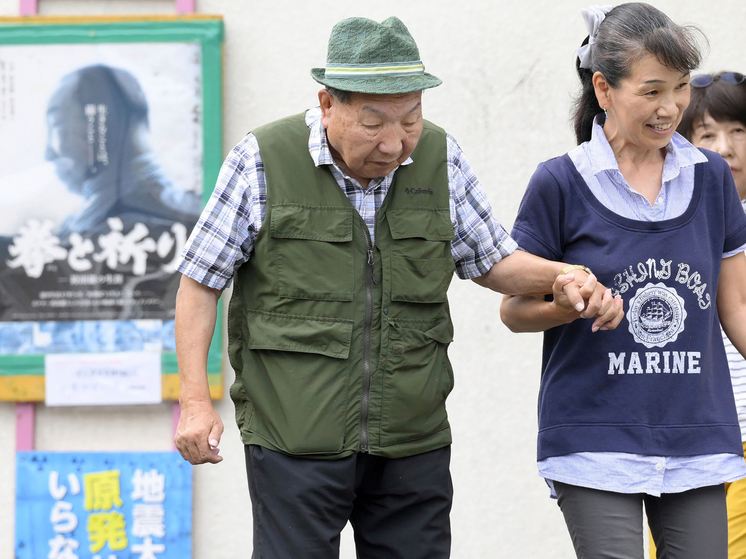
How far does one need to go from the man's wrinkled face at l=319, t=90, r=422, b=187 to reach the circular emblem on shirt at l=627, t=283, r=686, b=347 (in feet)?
2.16

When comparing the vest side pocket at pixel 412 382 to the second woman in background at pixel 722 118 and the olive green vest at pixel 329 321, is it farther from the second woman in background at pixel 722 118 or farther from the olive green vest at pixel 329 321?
the second woman in background at pixel 722 118

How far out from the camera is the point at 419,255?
2.14 metres

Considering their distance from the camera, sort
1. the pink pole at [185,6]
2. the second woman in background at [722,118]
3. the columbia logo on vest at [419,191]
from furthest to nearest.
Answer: the pink pole at [185,6] < the second woman in background at [722,118] < the columbia logo on vest at [419,191]

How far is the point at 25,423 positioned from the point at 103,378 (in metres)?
0.40

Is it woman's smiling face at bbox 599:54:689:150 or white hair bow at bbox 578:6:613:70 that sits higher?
white hair bow at bbox 578:6:613:70

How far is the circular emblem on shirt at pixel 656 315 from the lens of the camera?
211 centimetres

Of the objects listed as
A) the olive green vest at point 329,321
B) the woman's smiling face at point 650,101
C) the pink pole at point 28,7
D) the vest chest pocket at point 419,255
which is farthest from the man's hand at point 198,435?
the pink pole at point 28,7

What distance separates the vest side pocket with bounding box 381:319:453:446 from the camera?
2.07 metres

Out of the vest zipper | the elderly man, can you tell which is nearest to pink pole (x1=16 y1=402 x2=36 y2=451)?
the elderly man

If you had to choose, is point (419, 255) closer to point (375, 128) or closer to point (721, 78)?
point (375, 128)

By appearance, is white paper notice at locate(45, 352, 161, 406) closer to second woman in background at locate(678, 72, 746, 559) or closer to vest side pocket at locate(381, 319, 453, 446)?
vest side pocket at locate(381, 319, 453, 446)

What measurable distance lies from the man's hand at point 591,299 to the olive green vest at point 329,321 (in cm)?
33

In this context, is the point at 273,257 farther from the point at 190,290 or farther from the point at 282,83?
the point at 282,83

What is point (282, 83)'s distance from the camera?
384 cm
